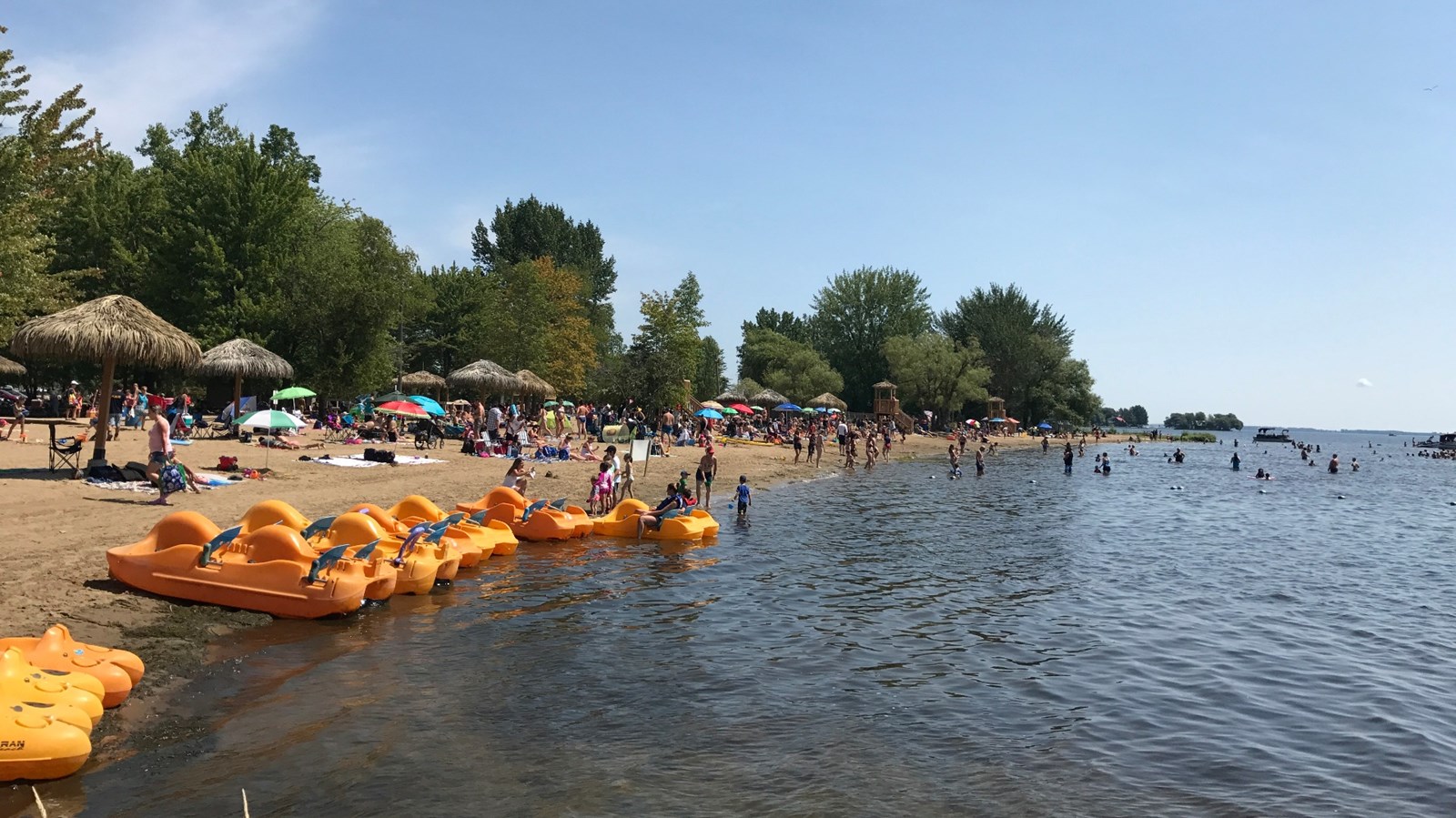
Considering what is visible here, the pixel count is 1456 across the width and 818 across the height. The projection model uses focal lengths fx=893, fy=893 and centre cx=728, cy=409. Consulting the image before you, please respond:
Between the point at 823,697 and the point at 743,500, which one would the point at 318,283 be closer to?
the point at 743,500

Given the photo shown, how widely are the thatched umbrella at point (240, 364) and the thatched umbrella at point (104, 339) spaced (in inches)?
428

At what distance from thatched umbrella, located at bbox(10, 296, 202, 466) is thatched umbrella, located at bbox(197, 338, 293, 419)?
10873 mm

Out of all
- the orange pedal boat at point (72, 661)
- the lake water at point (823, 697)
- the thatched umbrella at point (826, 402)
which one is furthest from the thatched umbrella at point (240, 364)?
the thatched umbrella at point (826, 402)

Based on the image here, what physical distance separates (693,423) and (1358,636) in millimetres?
34794

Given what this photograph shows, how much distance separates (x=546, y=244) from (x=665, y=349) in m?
35.8

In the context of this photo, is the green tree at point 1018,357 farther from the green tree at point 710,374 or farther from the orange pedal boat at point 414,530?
the orange pedal boat at point 414,530

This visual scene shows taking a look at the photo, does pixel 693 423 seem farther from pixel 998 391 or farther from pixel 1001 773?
pixel 998 391

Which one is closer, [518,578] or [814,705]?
[814,705]

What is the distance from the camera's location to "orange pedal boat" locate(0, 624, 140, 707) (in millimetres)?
6770

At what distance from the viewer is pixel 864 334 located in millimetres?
84250

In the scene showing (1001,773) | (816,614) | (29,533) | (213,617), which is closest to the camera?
(1001,773)

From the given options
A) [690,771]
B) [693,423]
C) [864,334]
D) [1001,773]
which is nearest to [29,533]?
[690,771]

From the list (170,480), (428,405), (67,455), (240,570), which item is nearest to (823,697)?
(240,570)

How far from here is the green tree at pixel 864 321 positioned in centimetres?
8238
